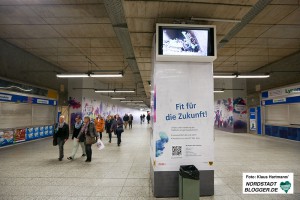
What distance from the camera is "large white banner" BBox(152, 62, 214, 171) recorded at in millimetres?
3785

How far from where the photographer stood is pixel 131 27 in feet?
15.0

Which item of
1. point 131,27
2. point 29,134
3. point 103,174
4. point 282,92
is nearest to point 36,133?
point 29,134

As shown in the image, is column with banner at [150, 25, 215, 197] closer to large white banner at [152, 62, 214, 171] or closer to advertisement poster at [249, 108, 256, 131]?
large white banner at [152, 62, 214, 171]

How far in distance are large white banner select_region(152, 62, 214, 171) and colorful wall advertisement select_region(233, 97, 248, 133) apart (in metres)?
13.0

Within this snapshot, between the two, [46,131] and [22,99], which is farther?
[46,131]

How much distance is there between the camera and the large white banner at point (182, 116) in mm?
3785

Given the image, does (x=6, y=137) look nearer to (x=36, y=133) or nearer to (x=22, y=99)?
(x=22, y=99)

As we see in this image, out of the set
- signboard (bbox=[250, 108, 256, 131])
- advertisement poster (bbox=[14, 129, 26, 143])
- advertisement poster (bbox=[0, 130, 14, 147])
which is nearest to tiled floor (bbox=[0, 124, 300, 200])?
advertisement poster (bbox=[0, 130, 14, 147])

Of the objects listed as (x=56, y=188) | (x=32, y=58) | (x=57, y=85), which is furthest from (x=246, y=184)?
(x=57, y=85)

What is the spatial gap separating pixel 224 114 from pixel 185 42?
1498 centimetres

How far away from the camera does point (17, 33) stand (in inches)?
286

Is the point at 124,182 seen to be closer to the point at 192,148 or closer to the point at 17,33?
Result: the point at 192,148

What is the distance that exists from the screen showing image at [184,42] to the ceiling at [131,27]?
17.0 inches

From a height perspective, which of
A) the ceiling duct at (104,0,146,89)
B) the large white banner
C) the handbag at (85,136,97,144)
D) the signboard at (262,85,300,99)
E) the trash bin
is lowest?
the trash bin
